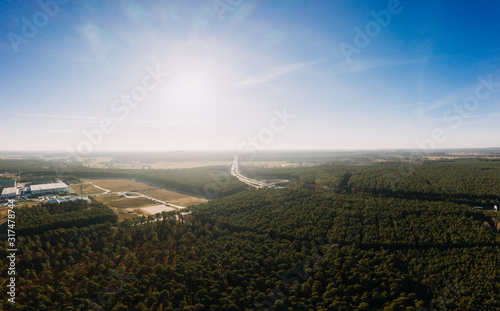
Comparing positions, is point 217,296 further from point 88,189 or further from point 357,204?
point 88,189

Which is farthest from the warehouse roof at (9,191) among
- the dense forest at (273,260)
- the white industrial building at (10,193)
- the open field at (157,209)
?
the open field at (157,209)

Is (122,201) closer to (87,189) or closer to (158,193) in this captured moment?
(158,193)

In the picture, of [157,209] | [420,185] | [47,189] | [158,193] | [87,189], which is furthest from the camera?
[87,189]

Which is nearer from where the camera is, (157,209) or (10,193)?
(157,209)

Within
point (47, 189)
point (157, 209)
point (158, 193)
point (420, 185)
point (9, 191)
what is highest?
point (420, 185)

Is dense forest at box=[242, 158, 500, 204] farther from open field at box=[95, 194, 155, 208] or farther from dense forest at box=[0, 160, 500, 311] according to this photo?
open field at box=[95, 194, 155, 208]

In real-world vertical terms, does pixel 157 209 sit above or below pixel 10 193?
below

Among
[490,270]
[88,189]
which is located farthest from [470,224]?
[88,189]

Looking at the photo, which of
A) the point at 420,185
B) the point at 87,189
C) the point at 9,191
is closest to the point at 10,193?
the point at 9,191

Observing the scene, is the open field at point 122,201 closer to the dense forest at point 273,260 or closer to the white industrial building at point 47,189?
the dense forest at point 273,260
